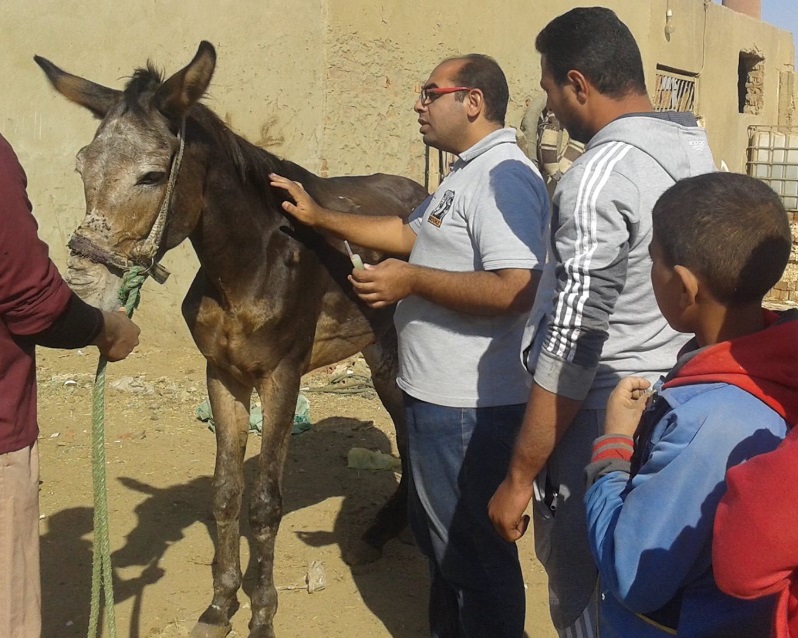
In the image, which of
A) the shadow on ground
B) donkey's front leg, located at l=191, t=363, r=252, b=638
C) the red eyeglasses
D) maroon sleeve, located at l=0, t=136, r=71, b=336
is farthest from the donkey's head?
the shadow on ground

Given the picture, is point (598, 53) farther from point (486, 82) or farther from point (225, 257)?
point (225, 257)

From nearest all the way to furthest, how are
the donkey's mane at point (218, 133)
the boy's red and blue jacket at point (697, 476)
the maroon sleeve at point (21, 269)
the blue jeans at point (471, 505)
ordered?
the boy's red and blue jacket at point (697, 476) < the maroon sleeve at point (21, 269) < the blue jeans at point (471, 505) < the donkey's mane at point (218, 133)

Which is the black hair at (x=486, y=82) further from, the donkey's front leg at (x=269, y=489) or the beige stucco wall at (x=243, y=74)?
the beige stucco wall at (x=243, y=74)

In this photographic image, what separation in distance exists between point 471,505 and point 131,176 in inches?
65.9

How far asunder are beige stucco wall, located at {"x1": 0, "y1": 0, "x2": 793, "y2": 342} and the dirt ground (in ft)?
4.80

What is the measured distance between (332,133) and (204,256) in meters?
4.39

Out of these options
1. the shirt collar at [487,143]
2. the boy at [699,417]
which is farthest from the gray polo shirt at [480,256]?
the boy at [699,417]

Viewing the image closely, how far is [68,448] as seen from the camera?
6055mm

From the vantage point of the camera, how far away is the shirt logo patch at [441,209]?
9.76 ft

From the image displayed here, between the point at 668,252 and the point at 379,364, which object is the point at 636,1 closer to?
the point at 379,364

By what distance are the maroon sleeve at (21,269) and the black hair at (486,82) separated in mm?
1475

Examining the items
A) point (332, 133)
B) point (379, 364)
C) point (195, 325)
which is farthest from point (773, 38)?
point (195, 325)

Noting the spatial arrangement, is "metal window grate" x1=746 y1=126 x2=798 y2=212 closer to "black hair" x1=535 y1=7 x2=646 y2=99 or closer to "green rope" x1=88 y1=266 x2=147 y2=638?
"black hair" x1=535 y1=7 x2=646 y2=99

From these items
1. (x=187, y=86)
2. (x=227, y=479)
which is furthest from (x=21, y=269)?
(x=227, y=479)
